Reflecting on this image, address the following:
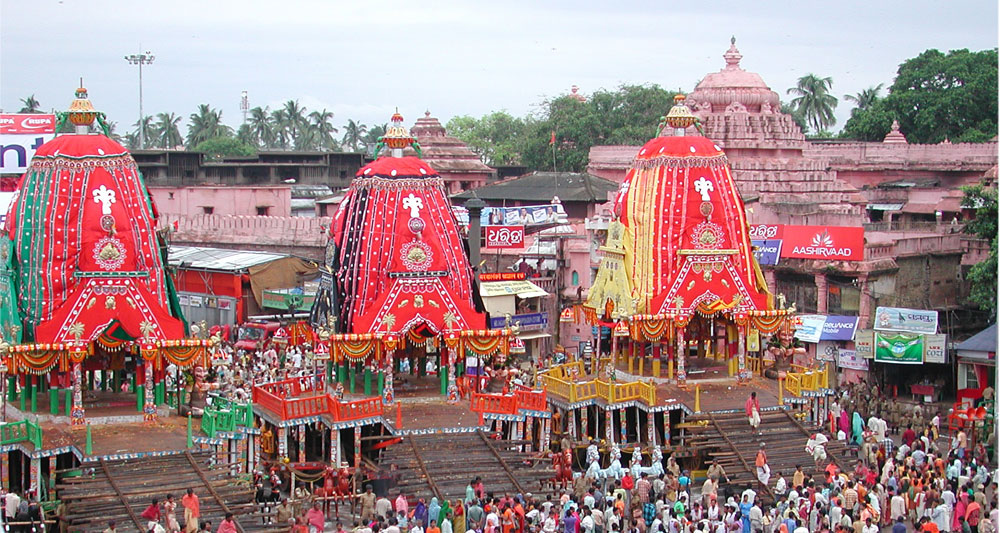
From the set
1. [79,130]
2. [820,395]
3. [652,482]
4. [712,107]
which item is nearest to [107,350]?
[79,130]

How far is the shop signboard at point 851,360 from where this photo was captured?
36000 mm

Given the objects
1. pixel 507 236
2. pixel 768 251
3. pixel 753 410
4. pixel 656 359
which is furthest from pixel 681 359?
pixel 507 236

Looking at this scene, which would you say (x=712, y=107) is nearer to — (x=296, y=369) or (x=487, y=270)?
(x=487, y=270)

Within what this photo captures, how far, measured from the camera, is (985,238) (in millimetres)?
39250

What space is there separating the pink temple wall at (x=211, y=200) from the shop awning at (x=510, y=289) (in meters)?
15.8

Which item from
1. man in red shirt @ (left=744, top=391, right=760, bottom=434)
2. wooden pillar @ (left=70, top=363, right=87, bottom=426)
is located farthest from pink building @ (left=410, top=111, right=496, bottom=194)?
wooden pillar @ (left=70, top=363, right=87, bottom=426)

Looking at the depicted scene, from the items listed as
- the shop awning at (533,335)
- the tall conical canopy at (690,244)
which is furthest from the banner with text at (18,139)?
the tall conical canopy at (690,244)

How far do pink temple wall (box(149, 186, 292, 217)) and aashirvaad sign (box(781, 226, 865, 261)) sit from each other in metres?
20.8

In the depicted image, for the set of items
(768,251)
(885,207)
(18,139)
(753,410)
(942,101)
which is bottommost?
(753,410)

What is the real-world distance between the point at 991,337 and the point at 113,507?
1986cm

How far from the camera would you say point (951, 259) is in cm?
4216

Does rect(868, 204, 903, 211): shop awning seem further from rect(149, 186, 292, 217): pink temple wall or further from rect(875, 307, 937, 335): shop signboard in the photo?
rect(149, 186, 292, 217): pink temple wall

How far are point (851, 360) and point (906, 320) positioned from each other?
1649 mm

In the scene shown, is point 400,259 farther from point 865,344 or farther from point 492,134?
point 492,134
